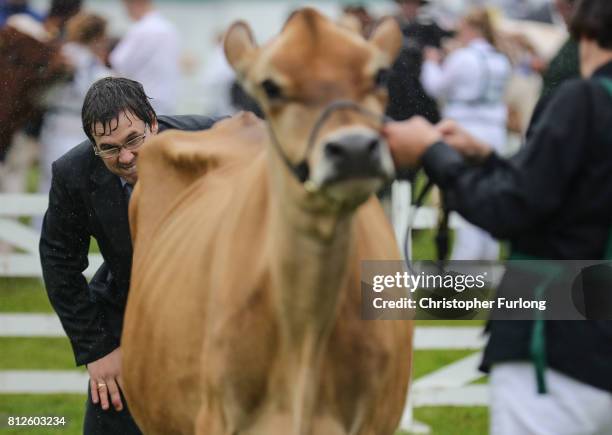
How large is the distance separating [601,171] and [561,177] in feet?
0.37

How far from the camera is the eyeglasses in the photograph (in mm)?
4871

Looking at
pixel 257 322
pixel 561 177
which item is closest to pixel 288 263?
pixel 257 322

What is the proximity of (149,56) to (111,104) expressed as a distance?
690 centimetres

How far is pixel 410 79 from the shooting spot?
28.7ft

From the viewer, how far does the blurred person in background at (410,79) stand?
8.30 metres

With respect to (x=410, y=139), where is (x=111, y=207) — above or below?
below

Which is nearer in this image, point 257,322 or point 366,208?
point 257,322

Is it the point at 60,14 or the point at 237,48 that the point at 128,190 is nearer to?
the point at 237,48

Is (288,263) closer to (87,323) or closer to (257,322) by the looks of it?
(257,322)

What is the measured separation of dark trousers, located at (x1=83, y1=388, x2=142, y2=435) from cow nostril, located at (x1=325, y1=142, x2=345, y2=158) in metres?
2.34

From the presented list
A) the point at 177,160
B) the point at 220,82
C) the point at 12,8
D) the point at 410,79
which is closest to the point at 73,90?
the point at 12,8

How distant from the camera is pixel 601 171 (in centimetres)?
316

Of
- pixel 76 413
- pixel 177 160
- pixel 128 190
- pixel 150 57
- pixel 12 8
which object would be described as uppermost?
pixel 12 8

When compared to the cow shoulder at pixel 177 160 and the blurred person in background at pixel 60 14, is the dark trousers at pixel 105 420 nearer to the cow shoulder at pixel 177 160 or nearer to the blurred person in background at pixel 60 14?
the cow shoulder at pixel 177 160
